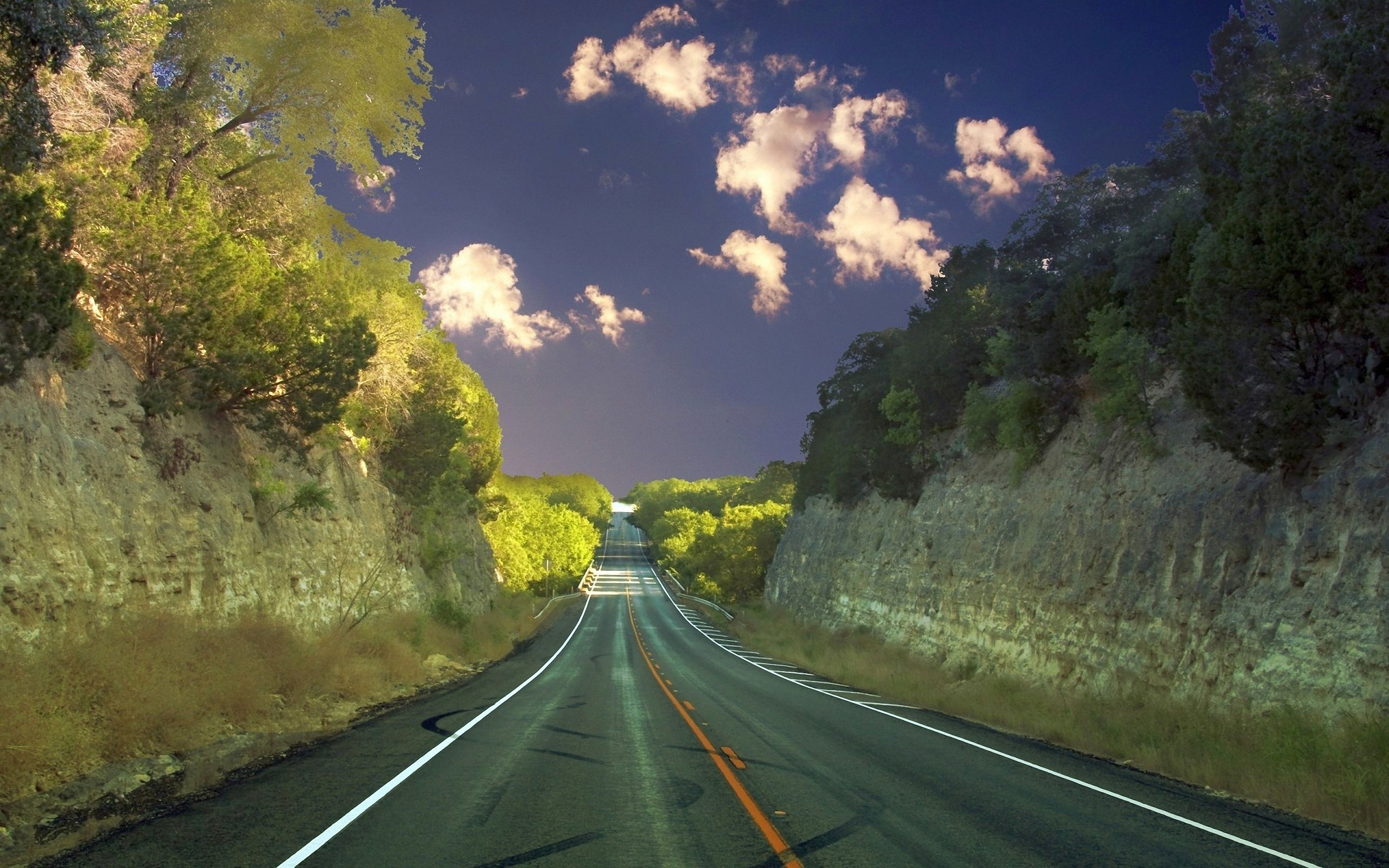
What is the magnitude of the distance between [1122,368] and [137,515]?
20401 mm

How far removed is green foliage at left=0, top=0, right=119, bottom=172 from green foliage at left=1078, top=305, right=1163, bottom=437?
19551 mm

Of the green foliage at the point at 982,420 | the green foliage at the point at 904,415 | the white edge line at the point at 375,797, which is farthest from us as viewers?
the green foliage at the point at 904,415

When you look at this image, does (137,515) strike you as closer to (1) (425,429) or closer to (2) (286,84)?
(2) (286,84)

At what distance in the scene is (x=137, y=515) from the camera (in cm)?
1302

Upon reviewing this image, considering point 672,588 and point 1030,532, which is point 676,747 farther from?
point 672,588

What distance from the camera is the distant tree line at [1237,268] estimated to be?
35.9ft

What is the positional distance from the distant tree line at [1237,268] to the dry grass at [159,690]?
1566 centimetres

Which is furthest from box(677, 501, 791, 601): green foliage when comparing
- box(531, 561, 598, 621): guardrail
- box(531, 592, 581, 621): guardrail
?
box(531, 561, 598, 621): guardrail

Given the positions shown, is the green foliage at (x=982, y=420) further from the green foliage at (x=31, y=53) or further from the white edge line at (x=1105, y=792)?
the green foliage at (x=31, y=53)

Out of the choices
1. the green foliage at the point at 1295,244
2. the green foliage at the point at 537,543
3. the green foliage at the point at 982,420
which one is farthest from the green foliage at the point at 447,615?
the green foliage at the point at 1295,244

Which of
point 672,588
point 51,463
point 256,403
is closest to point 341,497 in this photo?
point 256,403

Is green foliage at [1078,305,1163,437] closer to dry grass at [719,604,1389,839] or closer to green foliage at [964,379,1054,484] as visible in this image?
green foliage at [964,379,1054,484]

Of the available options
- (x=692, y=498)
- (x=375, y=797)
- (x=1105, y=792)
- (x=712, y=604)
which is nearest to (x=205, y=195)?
(x=375, y=797)

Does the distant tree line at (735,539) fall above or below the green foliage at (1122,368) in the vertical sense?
below
